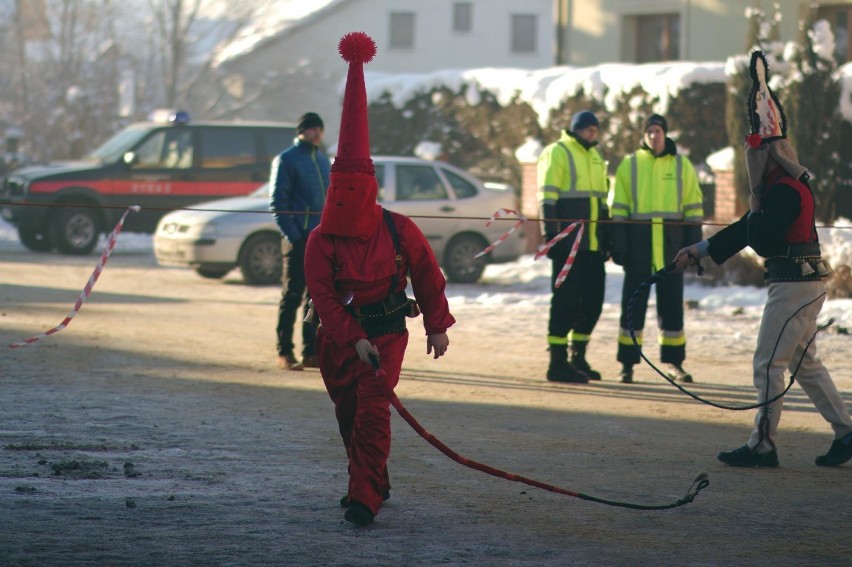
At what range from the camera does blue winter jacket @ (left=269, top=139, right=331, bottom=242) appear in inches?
446

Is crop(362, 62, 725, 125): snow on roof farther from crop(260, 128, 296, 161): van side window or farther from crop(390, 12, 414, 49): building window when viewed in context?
crop(390, 12, 414, 49): building window

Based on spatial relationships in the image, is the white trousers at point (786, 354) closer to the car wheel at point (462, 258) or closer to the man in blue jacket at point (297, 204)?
the man in blue jacket at point (297, 204)

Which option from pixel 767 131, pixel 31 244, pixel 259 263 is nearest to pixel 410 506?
pixel 767 131

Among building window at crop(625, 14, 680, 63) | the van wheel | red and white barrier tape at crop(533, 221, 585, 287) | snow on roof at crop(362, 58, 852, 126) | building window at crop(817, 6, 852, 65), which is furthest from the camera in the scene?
building window at crop(625, 14, 680, 63)

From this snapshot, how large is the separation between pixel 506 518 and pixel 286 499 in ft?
3.27

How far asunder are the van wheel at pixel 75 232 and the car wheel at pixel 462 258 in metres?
6.44

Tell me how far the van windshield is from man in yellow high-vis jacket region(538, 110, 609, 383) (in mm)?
12900

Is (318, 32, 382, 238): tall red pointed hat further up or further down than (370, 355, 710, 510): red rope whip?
further up

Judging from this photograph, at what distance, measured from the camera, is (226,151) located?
22859 millimetres

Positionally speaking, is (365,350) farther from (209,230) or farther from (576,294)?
(209,230)

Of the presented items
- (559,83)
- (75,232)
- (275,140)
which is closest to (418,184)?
(275,140)

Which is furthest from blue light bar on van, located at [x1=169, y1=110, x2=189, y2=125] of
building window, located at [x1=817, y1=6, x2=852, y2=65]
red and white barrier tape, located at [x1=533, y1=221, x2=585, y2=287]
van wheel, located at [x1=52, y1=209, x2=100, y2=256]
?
red and white barrier tape, located at [x1=533, y1=221, x2=585, y2=287]

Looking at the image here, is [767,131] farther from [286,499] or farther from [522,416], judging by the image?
[286,499]

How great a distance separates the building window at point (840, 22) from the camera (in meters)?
24.4
